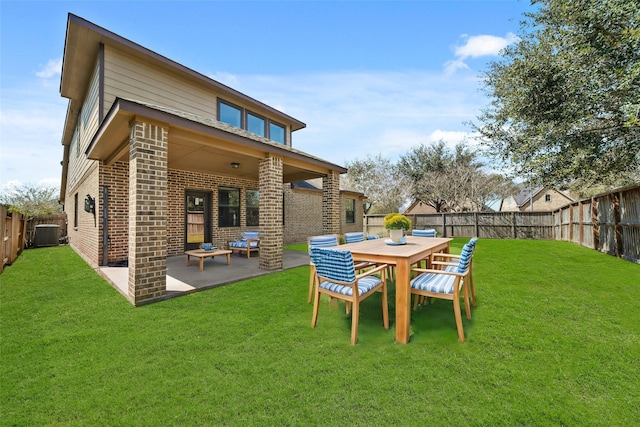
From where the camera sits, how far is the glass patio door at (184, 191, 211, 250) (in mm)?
8836

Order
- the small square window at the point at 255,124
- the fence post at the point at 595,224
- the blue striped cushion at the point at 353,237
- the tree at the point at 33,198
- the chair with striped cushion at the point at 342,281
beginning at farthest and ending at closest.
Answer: the tree at the point at 33,198
the small square window at the point at 255,124
the fence post at the point at 595,224
the blue striped cushion at the point at 353,237
the chair with striped cushion at the point at 342,281

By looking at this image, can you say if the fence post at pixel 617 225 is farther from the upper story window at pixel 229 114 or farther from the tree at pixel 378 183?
the tree at pixel 378 183

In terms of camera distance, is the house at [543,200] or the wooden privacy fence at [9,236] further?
the house at [543,200]

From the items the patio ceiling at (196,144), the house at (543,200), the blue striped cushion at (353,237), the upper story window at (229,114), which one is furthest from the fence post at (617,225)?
the house at (543,200)

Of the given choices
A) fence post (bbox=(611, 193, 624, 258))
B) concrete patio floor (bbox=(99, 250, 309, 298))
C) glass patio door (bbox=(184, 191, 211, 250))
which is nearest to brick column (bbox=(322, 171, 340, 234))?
concrete patio floor (bbox=(99, 250, 309, 298))

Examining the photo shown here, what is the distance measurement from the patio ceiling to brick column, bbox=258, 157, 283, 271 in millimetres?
420

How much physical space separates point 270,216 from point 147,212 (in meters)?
2.56

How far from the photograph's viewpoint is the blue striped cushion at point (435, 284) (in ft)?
10.3

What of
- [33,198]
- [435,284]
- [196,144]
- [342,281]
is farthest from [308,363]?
[33,198]

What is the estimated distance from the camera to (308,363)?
8.13 ft

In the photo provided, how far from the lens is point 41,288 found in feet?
16.4

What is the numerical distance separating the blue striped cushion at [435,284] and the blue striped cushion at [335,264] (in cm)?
90

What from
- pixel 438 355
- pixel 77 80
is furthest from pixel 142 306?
pixel 77 80

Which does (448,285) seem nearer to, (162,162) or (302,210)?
(162,162)
